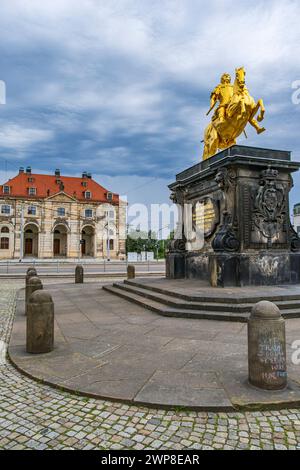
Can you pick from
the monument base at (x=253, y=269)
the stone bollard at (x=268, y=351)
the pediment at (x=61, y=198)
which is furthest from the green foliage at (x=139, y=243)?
the stone bollard at (x=268, y=351)

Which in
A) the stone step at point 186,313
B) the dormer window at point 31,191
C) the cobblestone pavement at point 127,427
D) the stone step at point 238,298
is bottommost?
the cobblestone pavement at point 127,427

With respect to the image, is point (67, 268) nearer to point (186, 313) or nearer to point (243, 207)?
point (243, 207)

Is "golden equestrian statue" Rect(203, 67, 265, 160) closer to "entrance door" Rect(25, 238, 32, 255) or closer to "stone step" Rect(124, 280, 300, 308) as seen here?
"stone step" Rect(124, 280, 300, 308)

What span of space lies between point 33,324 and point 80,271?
12.6 meters

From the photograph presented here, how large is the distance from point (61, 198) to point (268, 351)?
6585cm

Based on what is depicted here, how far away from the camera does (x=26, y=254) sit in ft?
218

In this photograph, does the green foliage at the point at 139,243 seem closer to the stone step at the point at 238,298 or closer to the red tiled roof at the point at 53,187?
the red tiled roof at the point at 53,187

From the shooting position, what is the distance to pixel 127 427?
313 cm

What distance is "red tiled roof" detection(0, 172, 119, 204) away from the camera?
6588 cm

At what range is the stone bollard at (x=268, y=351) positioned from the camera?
3771 mm

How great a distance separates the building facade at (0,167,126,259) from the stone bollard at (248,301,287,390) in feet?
194

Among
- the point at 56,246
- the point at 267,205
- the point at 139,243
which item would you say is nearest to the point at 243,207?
the point at 267,205
